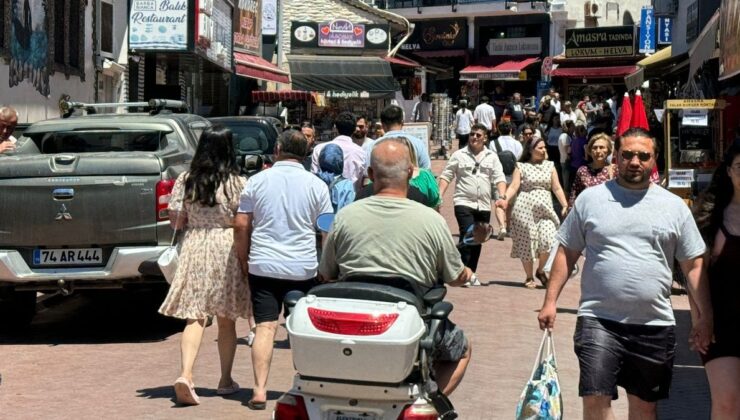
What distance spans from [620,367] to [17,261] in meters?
5.99

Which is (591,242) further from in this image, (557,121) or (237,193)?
(557,121)

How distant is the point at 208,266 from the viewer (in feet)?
28.3

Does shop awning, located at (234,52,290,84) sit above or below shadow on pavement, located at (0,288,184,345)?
above

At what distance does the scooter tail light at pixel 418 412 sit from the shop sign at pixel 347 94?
1272 inches

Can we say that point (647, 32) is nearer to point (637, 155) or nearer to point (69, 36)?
point (69, 36)

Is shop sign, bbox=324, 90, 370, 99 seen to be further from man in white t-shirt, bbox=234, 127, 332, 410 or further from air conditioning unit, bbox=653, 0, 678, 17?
man in white t-shirt, bbox=234, 127, 332, 410

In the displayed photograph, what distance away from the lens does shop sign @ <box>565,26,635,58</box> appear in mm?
48688

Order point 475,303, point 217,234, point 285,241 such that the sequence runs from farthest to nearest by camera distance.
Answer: point 475,303 < point 217,234 < point 285,241

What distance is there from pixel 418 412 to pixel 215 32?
21221 mm

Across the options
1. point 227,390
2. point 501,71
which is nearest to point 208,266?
point 227,390

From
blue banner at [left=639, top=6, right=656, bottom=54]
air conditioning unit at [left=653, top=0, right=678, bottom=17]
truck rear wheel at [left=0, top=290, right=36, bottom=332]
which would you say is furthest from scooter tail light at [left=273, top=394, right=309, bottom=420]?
blue banner at [left=639, top=6, right=656, bottom=54]

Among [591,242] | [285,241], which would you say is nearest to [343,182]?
[285,241]

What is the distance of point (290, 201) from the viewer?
814cm

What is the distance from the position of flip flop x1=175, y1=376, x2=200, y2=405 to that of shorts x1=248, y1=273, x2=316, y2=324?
2.01 ft
